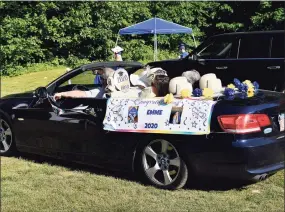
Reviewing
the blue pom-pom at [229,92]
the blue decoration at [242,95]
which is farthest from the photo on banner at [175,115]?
the blue decoration at [242,95]

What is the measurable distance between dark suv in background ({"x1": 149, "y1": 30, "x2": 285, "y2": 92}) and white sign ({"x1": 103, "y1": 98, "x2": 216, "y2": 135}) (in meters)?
2.49

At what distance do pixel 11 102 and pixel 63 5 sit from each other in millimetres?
15501

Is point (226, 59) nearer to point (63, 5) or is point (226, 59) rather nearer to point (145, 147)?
point (145, 147)

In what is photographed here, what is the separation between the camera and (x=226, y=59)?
775 centimetres

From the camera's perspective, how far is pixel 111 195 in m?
4.74

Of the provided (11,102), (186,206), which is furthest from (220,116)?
(11,102)

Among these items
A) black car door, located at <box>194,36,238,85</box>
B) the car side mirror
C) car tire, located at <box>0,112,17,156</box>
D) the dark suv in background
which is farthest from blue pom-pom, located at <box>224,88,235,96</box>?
car tire, located at <box>0,112,17,156</box>

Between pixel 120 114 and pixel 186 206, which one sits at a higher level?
pixel 120 114

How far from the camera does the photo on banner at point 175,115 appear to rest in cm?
464

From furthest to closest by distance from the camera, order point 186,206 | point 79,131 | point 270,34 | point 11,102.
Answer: point 270,34, point 11,102, point 79,131, point 186,206

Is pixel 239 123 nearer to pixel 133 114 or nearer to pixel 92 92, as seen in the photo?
pixel 133 114

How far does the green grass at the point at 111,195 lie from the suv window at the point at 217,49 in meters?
3.20

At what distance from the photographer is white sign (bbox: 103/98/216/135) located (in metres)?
4.52

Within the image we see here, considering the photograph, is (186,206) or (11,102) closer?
(186,206)
